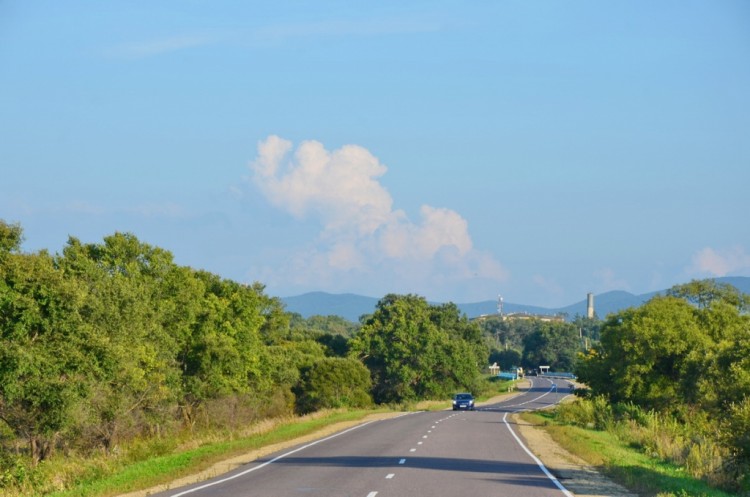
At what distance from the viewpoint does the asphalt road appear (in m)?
19.9

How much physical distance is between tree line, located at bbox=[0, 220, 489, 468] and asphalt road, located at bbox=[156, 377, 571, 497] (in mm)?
7051

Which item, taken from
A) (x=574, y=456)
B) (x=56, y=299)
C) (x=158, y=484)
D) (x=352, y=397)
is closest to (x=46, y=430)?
(x=56, y=299)

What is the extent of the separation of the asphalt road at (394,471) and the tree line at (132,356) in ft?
23.1

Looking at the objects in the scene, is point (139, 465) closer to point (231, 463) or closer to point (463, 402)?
point (231, 463)

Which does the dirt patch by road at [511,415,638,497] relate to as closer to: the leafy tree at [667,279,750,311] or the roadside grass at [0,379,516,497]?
the roadside grass at [0,379,516,497]

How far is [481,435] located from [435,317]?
93.5m

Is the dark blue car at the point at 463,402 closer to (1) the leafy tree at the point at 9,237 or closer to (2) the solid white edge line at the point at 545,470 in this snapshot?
(2) the solid white edge line at the point at 545,470

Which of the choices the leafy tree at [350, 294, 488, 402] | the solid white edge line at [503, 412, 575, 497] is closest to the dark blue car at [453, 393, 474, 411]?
the leafy tree at [350, 294, 488, 402]

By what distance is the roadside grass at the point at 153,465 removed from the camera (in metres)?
22.2

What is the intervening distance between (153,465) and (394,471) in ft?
21.7

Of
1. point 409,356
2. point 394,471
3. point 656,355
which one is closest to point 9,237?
point 394,471

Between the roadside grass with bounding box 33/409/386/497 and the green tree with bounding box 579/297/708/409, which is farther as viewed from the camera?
the green tree with bounding box 579/297/708/409

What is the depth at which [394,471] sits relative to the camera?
24141mm

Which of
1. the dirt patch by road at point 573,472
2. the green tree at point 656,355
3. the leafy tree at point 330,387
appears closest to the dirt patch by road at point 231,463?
the dirt patch by road at point 573,472
